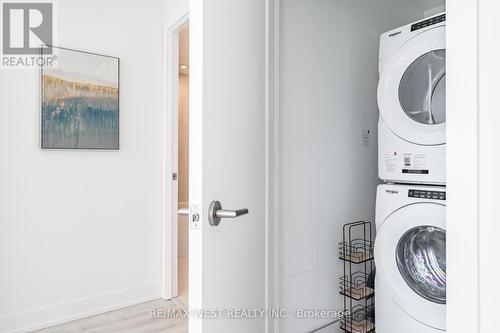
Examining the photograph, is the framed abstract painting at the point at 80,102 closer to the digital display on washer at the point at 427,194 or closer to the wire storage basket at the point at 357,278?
the wire storage basket at the point at 357,278

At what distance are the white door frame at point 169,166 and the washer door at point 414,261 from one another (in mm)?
1671

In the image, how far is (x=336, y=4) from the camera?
187 cm

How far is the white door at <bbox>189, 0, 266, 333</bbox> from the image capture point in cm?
96

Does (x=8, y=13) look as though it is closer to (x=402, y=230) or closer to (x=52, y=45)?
(x=52, y=45)

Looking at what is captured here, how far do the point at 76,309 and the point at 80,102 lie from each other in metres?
1.48

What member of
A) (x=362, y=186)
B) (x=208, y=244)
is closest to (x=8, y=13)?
(x=208, y=244)

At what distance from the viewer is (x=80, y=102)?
232 cm

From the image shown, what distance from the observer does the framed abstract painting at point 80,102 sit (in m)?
2.21

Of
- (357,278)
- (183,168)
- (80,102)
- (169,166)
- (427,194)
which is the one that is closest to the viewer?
(427,194)

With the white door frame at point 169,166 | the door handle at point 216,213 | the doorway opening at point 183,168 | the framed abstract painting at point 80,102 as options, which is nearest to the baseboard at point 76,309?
the white door frame at point 169,166

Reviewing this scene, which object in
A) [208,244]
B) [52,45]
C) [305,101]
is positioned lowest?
[208,244]

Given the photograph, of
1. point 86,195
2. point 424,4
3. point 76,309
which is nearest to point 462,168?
point 424,4

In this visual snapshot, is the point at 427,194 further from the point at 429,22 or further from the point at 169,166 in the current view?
the point at 169,166

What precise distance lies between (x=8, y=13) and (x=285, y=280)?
2.42 metres
